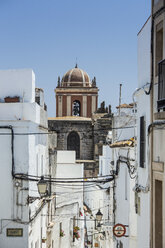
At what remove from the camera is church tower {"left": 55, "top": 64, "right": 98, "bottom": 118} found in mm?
42750

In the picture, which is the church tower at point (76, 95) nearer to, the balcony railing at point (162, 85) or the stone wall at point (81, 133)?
the stone wall at point (81, 133)

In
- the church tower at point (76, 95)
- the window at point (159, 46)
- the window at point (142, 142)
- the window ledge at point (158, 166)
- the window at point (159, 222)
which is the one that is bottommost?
the window at point (159, 222)

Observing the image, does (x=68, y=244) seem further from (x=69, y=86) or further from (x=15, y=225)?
(x=69, y=86)

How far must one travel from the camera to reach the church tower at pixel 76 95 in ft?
140

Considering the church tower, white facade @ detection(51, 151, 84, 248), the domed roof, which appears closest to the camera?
white facade @ detection(51, 151, 84, 248)

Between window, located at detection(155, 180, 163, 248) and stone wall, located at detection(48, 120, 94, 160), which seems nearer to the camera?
window, located at detection(155, 180, 163, 248)

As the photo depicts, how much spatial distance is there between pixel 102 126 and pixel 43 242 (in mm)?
23484

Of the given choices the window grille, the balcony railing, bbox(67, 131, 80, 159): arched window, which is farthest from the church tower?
the balcony railing

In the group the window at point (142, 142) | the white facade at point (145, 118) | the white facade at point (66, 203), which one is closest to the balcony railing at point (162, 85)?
the white facade at point (145, 118)

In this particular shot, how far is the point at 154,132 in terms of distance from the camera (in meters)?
8.66

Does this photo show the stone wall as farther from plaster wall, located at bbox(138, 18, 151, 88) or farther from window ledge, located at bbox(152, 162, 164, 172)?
window ledge, located at bbox(152, 162, 164, 172)

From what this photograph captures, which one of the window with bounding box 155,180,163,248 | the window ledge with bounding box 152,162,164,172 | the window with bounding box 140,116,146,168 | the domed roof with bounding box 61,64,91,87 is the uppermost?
the domed roof with bounding box 61,64,91,87

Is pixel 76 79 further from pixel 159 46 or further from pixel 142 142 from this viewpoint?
pixel 159 46

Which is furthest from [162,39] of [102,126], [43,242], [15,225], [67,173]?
[102,126]
